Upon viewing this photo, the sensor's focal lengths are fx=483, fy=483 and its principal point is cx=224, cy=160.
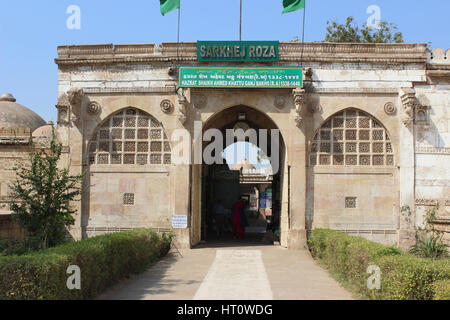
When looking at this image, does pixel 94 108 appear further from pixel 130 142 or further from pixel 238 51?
pixel 238 51

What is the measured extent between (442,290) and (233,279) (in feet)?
14.7

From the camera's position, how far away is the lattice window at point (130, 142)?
15789 millimetres

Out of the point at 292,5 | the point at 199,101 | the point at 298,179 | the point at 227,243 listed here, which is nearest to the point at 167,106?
the point at 199,101

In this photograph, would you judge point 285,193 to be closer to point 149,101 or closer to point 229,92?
point 229,92

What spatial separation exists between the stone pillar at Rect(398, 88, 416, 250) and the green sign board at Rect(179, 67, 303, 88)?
11.1 feet

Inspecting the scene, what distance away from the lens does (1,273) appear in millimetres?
6852

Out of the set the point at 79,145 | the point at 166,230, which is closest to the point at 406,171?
the point at 166,230

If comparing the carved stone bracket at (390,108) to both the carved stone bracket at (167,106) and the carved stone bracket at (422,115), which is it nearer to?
the carved stone bracket at (422,115)

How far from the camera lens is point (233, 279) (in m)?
10.4

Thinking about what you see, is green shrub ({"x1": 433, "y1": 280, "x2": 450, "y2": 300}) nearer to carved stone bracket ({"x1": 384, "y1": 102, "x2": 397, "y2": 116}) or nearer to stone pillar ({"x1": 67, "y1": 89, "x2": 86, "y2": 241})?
carved stone bracket ({"x1": 384, "y1": 102, "x2": 397, "y2": 116})

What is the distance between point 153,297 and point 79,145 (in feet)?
27.9

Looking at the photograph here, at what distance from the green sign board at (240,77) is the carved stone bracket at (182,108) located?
19.2 inches

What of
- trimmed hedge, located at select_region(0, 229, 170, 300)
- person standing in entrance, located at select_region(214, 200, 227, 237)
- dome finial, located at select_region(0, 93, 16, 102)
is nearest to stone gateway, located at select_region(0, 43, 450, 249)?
person standing in entrance, located at select_region(214, 200, 227, 237)

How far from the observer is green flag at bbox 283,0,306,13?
51.9 feet
